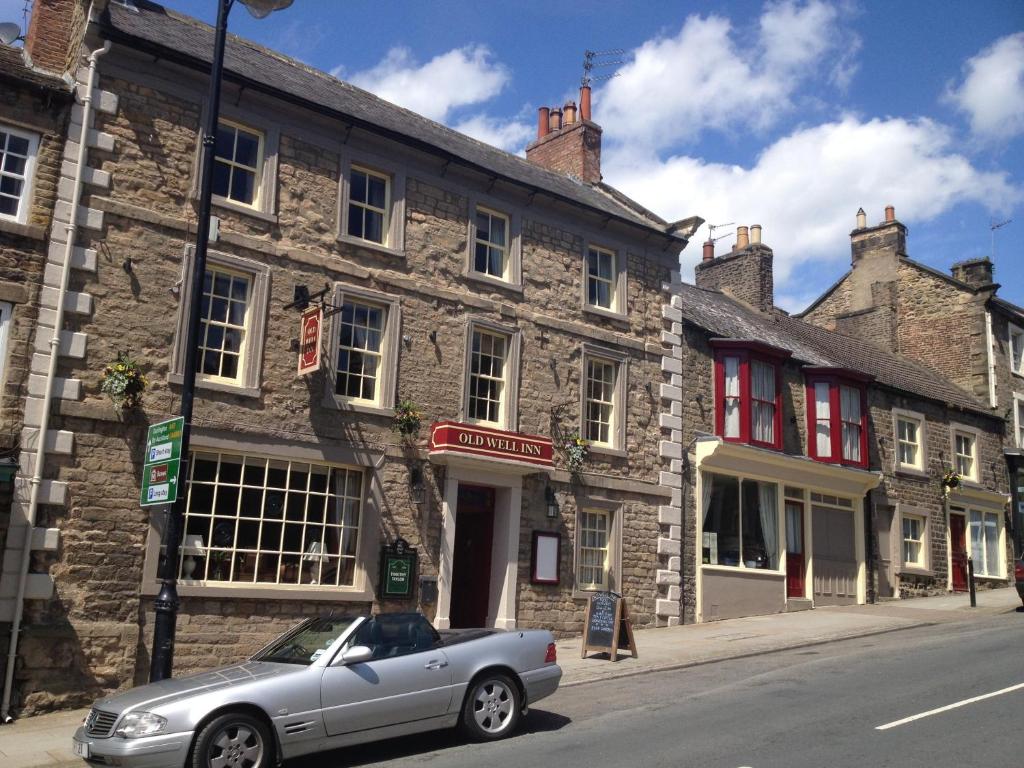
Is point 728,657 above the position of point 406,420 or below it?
below

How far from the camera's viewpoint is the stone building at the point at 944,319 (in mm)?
29859

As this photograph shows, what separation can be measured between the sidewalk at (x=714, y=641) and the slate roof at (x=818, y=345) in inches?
239

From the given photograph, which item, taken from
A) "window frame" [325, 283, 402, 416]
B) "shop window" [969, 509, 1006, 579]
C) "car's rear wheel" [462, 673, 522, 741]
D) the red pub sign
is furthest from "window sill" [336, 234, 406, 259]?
"shop window" [969, 509, 1006, 579]

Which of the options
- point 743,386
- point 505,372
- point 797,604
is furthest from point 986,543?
point 505,372

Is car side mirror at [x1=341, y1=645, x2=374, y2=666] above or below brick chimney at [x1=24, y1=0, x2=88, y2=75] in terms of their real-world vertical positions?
below

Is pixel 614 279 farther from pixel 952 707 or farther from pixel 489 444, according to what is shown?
pixel 952 707

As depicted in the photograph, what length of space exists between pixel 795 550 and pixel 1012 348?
14.1 m

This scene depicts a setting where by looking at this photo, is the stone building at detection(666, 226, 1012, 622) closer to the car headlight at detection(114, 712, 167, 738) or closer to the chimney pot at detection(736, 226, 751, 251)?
the chimney pot at detection(736, 226, 751, 251)

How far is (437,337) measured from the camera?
16438 millimetres

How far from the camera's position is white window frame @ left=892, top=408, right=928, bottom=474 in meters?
25.6

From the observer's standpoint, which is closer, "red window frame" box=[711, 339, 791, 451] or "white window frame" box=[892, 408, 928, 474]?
"red window frame" box=[711, 339, 791, 451]

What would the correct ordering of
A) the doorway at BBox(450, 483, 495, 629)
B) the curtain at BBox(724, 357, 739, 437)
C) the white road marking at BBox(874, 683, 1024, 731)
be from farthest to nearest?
the curtain at BBox(724, 357, 739, 437), the doorway at BBox(450, 483, 495, 629), the white road marking at BBox(874, 683, 1024, 731)

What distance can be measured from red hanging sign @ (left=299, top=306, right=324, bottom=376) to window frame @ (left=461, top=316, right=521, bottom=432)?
3.07 metres

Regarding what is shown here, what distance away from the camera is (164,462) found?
34.0ft
